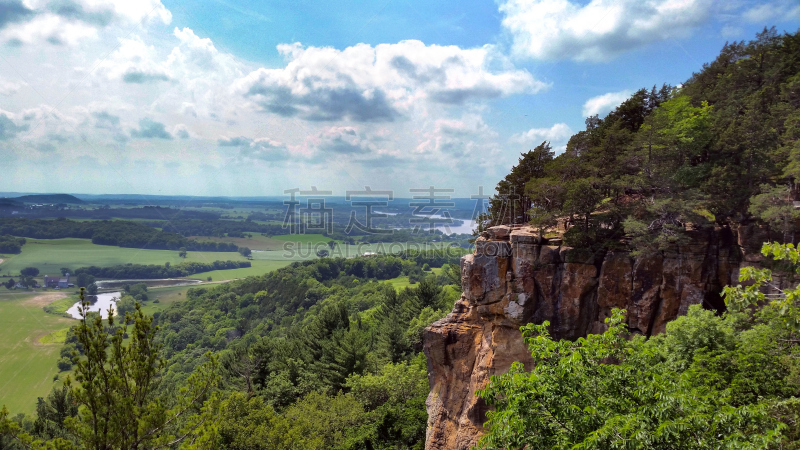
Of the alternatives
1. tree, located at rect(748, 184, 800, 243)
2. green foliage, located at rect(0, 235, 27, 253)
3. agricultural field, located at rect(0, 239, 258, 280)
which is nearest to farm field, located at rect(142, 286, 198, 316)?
agricultural field, located at rect(0, 239, 258, 280)

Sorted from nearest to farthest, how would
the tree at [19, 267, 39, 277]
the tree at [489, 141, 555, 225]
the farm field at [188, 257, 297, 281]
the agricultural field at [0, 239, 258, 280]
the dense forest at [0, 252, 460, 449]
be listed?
the dense forest at [0, 252, 460, 449] → the tree at [489, 141, 555, 225] → the tree at [19, 267, 39, 277] → the farm field at [188, 257, 297, 281] → the agricultural field at [0, 239, 258, 280]

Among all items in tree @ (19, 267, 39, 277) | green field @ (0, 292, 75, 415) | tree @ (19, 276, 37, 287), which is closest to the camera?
green field @ (0, 292, 75, 415)

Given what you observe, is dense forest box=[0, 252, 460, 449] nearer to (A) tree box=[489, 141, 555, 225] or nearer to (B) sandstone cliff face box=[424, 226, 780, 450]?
(B) sandstone cliff face box=[424, 226, 780, 450]

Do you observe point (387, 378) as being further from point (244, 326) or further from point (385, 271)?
point (385, 271)

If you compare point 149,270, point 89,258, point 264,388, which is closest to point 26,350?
point 149,270

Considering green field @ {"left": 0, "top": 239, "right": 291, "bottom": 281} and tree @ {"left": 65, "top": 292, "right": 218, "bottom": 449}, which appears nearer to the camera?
tree @ {"left": 65, "top": 292, "right": 218, "bottom": 449}

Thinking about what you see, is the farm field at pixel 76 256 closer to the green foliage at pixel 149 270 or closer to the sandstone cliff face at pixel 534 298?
the green foliage at pixel 149 270

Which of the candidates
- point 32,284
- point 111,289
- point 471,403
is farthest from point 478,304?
point 32,284
